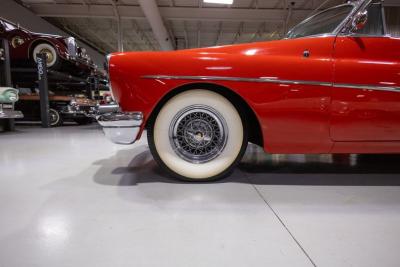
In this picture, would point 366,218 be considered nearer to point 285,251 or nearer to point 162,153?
point 285,251

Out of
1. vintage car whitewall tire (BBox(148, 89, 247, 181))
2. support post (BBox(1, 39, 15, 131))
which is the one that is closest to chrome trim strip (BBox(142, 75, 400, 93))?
vintage car whitewall tire (BBox(148, 89, 247, 181))

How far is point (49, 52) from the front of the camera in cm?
611

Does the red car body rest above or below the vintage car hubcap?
below

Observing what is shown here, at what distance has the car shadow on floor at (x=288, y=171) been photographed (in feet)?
6.08

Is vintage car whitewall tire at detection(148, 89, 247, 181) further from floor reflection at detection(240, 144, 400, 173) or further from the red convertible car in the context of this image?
floor reflection at detection(240, 144, 400, 173)

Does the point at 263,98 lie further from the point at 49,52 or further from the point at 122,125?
the point at 49,52

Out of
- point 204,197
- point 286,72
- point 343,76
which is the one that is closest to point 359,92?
point 343,76

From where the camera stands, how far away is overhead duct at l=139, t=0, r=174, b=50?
27.5ft

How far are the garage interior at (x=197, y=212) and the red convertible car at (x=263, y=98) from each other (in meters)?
0.26

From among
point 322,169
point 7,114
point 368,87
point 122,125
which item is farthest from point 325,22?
point 7,114

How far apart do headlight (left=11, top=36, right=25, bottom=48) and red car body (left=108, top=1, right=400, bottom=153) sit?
568 cm

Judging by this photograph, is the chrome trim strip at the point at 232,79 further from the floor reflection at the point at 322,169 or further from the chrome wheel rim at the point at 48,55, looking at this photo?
the chrome wheel rim at the point at 48,55

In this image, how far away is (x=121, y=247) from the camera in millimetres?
1010

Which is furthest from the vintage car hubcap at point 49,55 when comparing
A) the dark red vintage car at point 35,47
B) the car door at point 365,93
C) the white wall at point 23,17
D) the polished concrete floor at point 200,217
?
the car door at point 365,93
